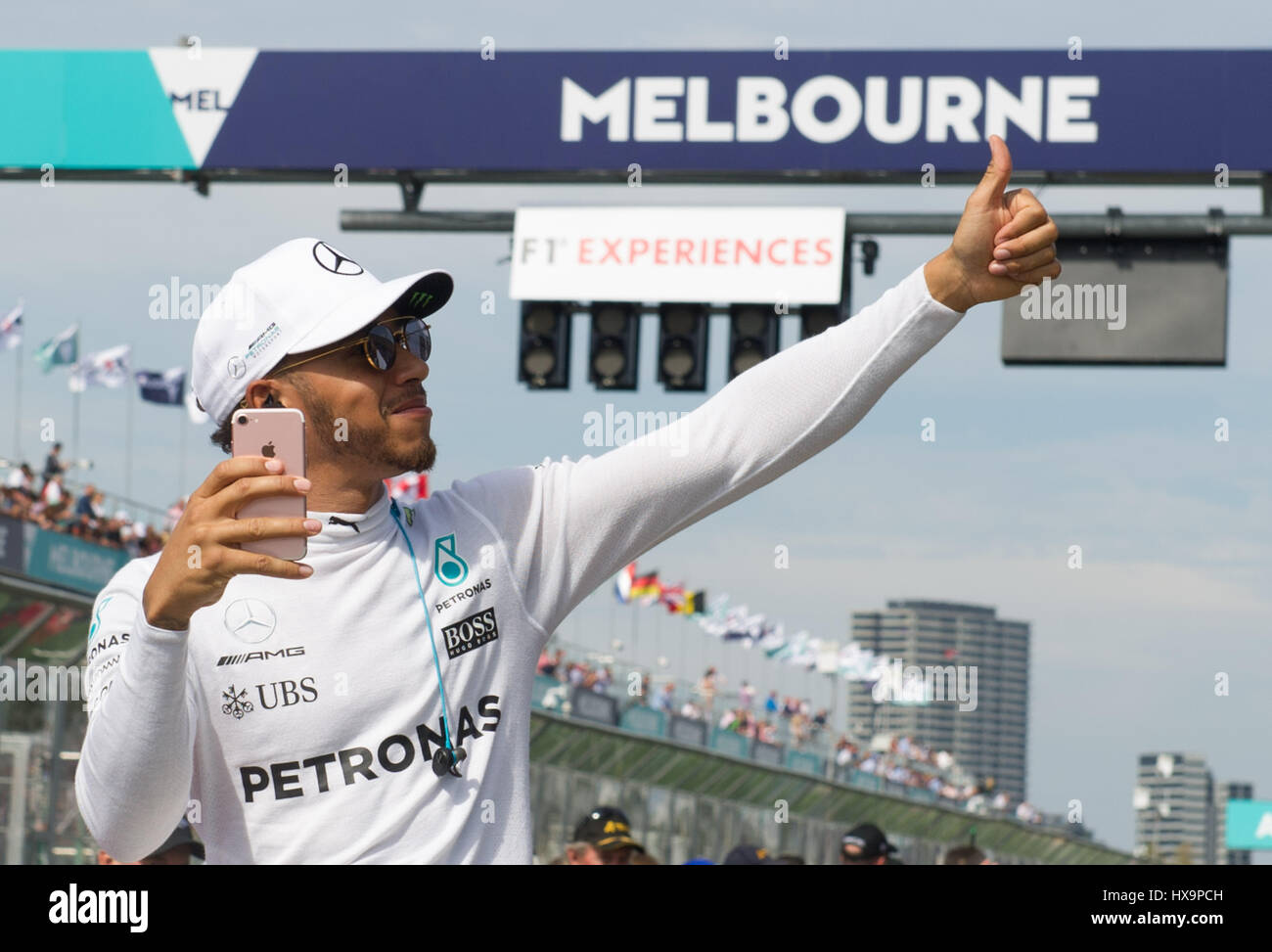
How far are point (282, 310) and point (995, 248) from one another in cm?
113

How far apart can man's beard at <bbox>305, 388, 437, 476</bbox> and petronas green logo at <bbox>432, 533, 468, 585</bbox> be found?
125mm

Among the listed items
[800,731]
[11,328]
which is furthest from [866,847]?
[800,731]

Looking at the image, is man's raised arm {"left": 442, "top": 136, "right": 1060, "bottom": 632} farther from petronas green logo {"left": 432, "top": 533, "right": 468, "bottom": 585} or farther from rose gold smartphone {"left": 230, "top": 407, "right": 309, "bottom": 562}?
rose gold smartphone {"left": 230, "top": 407, "right": 309, "bottom": 562}

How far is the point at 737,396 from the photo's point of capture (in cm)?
276

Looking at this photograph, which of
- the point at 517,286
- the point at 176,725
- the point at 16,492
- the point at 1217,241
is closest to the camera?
the point at 176,725

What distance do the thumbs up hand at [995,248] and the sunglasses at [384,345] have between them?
836mm

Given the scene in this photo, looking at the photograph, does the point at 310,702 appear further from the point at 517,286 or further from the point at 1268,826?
the point at 1268,826

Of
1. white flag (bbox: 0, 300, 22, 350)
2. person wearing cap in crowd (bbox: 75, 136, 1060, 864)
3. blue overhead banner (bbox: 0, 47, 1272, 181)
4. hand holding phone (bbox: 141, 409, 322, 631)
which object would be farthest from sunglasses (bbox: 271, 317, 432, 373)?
white flag (bbox: 0, 300, 22, 350)

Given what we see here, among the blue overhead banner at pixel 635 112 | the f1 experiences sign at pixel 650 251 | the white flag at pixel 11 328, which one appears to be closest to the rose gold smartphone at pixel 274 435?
the blue overhead banner at pixel 635 112

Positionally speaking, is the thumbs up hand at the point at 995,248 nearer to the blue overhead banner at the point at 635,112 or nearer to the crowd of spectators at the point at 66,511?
the blue overhead banner at the point at 635,112

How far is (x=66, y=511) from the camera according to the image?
72.0ft

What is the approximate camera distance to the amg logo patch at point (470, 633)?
8.89ft

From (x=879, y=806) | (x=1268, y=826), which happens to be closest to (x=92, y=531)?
(x=879, y=806)
